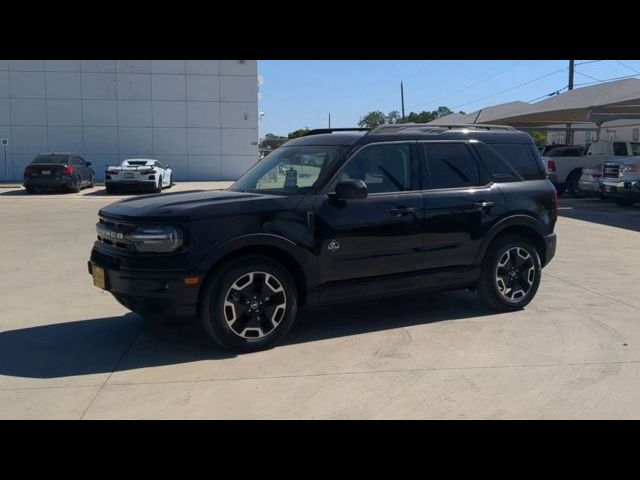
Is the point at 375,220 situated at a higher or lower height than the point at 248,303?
higher

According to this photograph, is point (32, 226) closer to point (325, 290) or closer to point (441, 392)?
point (325, 290)

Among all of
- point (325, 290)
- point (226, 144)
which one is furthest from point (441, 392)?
point (226, 144)

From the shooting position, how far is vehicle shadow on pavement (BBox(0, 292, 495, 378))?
204 inches

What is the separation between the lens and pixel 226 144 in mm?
34812

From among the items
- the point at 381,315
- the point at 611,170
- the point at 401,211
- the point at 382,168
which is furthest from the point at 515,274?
the point at 611,170

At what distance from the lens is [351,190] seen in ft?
18.4

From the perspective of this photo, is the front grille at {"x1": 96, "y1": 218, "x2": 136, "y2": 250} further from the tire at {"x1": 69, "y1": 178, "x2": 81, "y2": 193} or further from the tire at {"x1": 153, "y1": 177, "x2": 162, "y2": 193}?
the tire at {"x1": 69, "y1": 178, "x2": 81, "y2": 193}

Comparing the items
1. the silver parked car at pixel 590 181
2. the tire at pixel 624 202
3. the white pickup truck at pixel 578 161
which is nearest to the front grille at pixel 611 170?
the silver parked car at pixel 590 181

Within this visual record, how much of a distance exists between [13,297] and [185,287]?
11.4ft

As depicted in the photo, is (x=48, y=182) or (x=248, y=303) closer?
(x=248, y=303)

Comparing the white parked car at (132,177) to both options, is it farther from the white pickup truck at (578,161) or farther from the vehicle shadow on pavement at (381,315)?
the vehicle shadow on pavement at (381,315)

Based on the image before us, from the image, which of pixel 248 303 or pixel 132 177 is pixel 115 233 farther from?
pixel 132 177

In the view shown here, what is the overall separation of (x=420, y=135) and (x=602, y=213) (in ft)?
46.0

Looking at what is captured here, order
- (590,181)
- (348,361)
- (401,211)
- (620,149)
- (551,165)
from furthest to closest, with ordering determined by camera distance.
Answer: (551,165) < (620,149) < (590,181) < (401,211) < (348,361)
